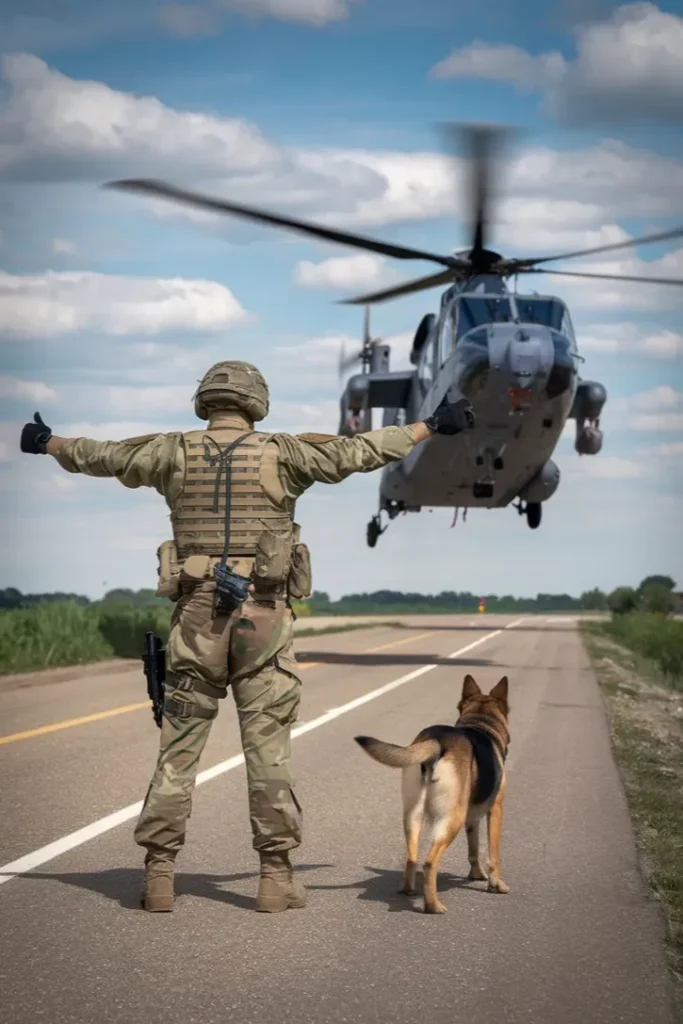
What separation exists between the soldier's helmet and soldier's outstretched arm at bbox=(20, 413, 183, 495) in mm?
211

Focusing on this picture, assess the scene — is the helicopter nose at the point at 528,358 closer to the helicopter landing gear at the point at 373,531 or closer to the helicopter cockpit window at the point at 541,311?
the helicopter cockpit window at the point at 541,311

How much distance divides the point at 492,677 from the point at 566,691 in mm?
3278

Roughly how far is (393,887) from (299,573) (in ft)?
5.05

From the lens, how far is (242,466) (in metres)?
6.07

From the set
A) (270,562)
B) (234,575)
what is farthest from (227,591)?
(270,562)

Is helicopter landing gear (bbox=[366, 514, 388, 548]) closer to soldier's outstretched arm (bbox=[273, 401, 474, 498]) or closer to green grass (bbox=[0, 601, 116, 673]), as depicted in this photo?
green grass (bbox=[0, 601, 116, 673])

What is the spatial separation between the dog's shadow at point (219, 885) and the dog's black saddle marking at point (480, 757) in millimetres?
543

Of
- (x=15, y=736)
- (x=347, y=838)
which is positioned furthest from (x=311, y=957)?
(x=15, y=736)

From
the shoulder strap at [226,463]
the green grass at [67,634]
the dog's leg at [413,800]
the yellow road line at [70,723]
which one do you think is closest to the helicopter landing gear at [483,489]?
the green grass at [67,634]

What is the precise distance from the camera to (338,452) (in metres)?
6.07

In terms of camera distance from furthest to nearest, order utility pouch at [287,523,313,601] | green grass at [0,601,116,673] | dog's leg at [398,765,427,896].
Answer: green grass at [0,601,116,673] < utility pouch at [287,523,313,601] < dog's leg at [398,765,427,896]

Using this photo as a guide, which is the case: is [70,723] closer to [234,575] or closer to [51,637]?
[234,575]

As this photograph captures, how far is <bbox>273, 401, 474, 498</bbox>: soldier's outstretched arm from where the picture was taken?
6.07 metres

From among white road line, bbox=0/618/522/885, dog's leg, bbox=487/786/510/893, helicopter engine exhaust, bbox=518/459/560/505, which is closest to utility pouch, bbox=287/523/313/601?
dog's leg, bbox=487/786/510/893
